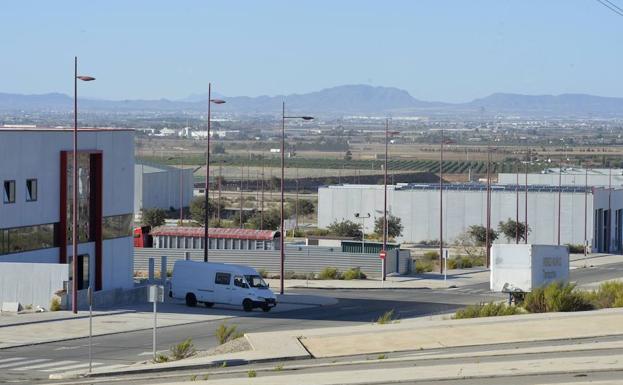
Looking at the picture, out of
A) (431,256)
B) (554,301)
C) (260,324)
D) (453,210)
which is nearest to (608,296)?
(554,301)

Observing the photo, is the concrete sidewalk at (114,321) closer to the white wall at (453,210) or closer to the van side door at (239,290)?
the van side door at (239,290)

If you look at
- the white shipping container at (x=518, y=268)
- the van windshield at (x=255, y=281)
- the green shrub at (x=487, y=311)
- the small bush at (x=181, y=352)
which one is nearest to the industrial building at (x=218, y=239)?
the van windshield at (x=255, y=281)

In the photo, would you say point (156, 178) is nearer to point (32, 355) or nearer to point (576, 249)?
point (576, 249)

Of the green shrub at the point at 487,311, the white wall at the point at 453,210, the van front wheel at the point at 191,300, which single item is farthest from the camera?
the white wall at the point at 453,210

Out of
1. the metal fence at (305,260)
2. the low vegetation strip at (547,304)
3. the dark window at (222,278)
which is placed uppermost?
the low vegetation strip at (547,304)

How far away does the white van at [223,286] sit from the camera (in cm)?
4794

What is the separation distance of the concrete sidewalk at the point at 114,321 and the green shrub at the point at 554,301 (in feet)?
36.4

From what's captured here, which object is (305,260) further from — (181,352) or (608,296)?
(181,352)

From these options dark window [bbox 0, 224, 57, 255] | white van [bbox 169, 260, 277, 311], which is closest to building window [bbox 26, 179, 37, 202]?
dark window [bbox 0, 224, 57, 255]

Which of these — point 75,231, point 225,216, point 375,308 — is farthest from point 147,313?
point 225,216

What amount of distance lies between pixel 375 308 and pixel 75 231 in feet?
38.3

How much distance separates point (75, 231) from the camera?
151 ft

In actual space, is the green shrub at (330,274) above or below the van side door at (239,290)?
below

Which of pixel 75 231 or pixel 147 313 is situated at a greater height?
pixel 75 231
